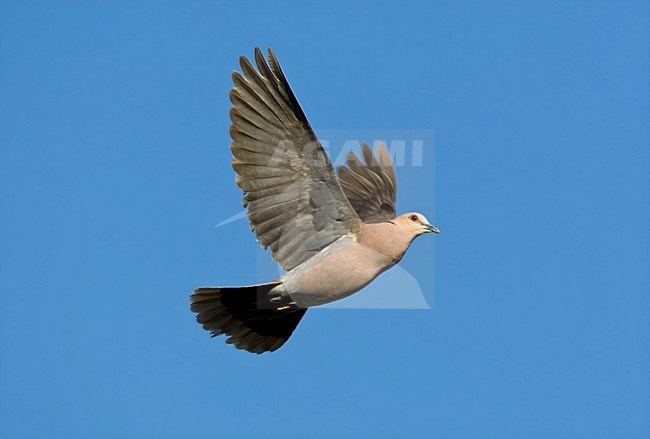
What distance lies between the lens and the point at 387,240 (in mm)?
10164

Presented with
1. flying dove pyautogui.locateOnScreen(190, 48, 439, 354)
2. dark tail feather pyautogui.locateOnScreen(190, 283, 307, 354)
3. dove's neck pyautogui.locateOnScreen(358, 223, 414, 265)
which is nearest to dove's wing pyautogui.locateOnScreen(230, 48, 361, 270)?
flying dove pyautogui.locateOnScreen(190, 48, 439, 354)

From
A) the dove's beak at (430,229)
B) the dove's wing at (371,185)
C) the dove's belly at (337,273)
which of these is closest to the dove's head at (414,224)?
the dove's beak at (430,229)

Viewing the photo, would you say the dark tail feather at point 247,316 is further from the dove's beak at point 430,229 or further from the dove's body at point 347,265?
the dove's beak at point 430,229

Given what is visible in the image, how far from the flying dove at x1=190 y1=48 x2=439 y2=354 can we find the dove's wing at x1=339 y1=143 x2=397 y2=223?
0.48 m

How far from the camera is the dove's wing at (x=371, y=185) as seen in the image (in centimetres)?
1108

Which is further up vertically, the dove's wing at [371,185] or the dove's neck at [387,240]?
the dove's wing at [371,185]

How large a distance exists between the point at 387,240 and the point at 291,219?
2.87ft

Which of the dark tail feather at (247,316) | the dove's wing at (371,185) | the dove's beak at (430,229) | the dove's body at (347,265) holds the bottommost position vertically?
the dark tail feather at (247,316)

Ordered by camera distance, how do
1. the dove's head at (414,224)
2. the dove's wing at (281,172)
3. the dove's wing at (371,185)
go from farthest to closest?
1. the dove's wing at (371,185)
2. the dove's head at (414,224)
3. the dove's wing at (281,172)

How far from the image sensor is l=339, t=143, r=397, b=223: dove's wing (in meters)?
11.1

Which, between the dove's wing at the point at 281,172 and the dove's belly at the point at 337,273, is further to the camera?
the dove's belly at the point at 337,273

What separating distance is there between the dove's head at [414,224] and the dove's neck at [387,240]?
54 millimetres

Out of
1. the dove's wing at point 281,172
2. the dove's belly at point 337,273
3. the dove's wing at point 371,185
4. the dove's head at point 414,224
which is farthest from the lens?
the dove's wing at point 371,185

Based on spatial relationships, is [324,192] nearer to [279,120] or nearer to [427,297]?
[279,120]
